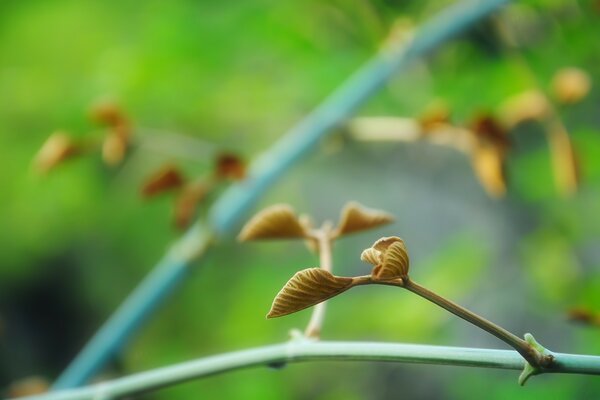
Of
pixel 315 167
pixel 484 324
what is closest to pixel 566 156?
pixel 484 324

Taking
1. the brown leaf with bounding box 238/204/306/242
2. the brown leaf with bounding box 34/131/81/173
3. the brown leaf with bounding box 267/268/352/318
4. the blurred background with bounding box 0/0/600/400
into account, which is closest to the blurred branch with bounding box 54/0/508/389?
the blurred background with bounding box 0/0/600/400

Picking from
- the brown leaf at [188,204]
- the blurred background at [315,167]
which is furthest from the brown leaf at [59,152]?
the brown leaf at [188,204]

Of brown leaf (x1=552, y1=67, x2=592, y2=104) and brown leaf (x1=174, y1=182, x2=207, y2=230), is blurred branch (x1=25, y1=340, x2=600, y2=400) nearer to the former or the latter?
brown leaf (x1=174, y1=182, x2=207, y2=230)

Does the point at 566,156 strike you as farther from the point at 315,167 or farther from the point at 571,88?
the point at 315,167

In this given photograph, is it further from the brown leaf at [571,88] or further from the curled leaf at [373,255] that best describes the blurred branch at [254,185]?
the curled leaf at [373,255]

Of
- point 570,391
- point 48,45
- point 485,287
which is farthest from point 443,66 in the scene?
point 48,45
